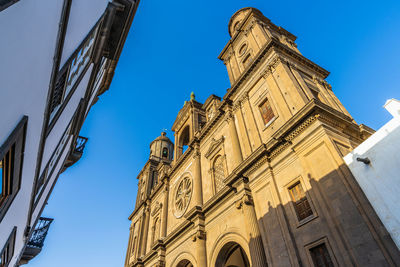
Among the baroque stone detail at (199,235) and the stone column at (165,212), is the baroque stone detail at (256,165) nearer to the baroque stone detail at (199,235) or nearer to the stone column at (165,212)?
the baroque stone detail at (199,235)

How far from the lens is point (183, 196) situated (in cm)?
2011

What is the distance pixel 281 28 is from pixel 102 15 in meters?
16.1

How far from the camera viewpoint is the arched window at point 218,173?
53.8 ft

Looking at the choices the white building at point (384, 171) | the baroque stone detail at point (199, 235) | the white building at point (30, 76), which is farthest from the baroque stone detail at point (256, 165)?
the white building at point (30, 76)

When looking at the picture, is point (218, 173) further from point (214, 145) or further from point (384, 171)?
point (384, 171)

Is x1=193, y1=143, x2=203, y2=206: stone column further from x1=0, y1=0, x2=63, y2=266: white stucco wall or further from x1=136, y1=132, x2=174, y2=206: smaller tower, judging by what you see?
x1=0, y1=0, x2=63, y2=266: white stucco wall

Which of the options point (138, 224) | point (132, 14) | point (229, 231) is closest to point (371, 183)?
point (229, 231)

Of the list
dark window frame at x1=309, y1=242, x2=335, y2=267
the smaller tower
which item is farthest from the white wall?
the smaller tower

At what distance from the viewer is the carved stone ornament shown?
19.3 m

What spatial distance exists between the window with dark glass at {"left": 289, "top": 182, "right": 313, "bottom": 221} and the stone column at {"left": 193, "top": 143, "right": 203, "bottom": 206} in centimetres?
828

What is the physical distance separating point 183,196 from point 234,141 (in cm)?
754

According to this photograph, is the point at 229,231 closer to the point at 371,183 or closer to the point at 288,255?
the point at 288,255

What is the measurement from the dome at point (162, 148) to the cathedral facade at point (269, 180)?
452 inches

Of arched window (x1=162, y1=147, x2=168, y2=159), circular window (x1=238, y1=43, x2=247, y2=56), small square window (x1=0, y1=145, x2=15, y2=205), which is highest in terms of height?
arched window (x1=162, y1=147, x2=168, y2=159)
